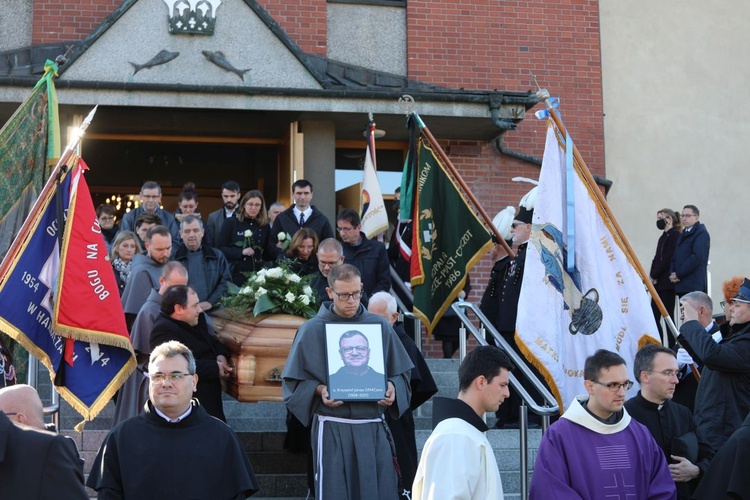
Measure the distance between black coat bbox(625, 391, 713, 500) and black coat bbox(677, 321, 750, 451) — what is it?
70 centimetres

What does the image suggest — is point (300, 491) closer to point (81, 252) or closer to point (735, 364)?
point (81, 252)

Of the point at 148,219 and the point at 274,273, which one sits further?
the point at 148,219

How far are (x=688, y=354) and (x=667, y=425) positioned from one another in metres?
2.00

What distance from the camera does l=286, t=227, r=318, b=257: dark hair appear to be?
10203 millimetres

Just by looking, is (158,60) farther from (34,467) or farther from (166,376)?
(34,467)

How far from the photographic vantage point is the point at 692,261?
508 inches

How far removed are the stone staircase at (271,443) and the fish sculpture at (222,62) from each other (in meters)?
4.84

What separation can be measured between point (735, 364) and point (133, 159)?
9.40 metres

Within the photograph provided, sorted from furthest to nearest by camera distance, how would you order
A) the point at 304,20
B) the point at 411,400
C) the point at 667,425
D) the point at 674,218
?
the point at 304,20
the point at 674,218
the point at 411,400
the point at 667,425

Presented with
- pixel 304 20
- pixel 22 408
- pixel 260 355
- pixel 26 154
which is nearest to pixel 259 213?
pixel 260 355

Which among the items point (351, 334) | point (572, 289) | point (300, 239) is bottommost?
point (351, 334)

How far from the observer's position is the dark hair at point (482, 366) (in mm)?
5605

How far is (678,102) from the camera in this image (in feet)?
52.1

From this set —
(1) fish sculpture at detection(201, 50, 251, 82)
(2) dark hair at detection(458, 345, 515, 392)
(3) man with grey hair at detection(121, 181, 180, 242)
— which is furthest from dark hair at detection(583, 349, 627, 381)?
(1) fish sculpture at detection(201, 50, 251, 82)
